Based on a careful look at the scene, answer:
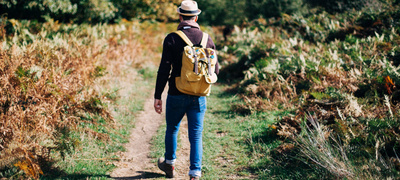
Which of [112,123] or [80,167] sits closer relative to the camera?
[80,167]

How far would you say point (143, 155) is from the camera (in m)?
4.79

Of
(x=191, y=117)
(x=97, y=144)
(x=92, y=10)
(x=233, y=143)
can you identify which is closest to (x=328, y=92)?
(x=233, y=143)

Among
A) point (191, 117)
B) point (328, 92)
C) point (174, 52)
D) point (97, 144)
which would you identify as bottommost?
point (97, 144)

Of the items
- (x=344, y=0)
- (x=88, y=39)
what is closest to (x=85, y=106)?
(x=88, y=39)

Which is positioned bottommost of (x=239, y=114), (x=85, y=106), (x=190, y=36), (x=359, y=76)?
(x=239, y=114)

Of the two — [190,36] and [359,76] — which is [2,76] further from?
[359,76]

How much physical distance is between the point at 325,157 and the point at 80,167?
2814mm

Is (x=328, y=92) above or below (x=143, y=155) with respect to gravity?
above

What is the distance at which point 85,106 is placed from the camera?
5352mm

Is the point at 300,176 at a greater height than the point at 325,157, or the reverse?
the point at 325,157

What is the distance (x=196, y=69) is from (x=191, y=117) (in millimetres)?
538

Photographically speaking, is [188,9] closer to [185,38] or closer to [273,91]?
[185,38]

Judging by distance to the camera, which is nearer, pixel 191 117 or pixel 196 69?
pixel 196 69

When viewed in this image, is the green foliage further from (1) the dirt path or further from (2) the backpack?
(2) the backpack
